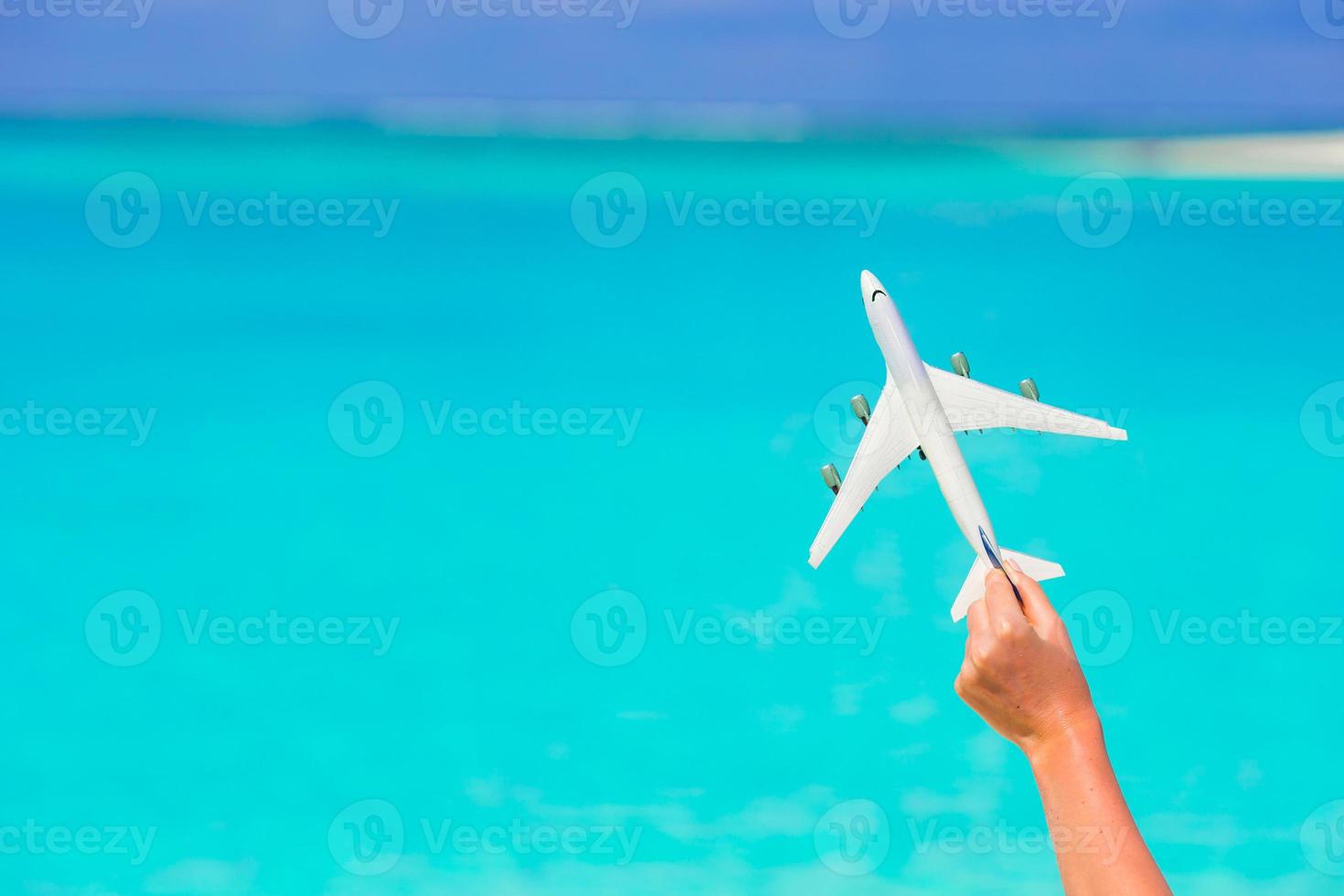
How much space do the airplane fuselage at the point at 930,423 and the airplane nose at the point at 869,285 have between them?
1.60ft

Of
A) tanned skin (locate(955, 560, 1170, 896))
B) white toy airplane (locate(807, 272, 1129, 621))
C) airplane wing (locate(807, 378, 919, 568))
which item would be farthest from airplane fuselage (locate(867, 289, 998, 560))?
tanned skin (locate(955, 560, 1170, 896))

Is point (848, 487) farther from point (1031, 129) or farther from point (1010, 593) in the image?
point (1010, 593)

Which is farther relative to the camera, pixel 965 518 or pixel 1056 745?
pixel 965 518

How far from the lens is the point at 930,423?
1903 cm

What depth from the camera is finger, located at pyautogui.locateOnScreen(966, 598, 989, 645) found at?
4.43 meters

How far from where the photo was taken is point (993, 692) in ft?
14.3

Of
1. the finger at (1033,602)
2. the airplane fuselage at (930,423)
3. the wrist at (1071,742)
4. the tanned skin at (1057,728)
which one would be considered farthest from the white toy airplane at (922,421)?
the wrist at (1071,742)

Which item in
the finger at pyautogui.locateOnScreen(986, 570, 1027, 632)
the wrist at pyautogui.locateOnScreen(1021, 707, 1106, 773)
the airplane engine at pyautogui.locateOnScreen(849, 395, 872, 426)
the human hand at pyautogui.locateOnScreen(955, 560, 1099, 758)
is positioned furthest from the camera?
the airplane engine at pyautogui.locateOnScreen(849, 395, 872, 426)

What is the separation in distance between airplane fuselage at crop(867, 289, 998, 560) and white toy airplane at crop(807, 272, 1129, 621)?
1cm

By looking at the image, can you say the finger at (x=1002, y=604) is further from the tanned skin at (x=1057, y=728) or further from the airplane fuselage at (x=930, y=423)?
the airplane fuselage at (x=930, y=423)

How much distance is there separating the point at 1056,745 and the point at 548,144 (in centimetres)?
2049

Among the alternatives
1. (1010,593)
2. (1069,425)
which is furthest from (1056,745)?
(1069,425)

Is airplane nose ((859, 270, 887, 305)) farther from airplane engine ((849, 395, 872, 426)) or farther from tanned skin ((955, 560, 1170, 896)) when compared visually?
tanned skin ((955, 560, 1170, 896))

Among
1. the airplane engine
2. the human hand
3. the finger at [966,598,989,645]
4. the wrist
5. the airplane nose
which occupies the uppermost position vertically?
the airplane nose
